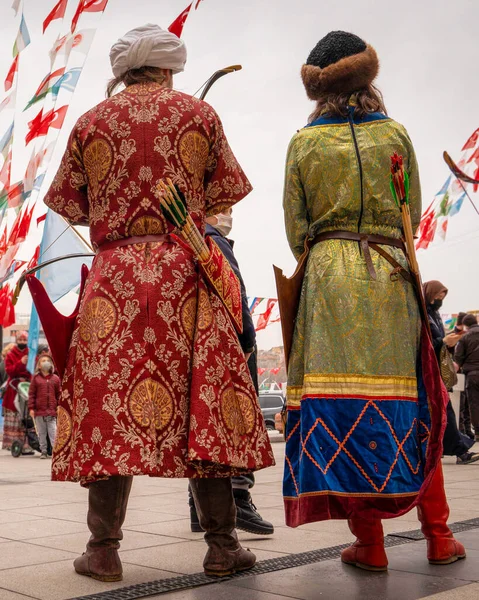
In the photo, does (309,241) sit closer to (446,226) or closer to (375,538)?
(375,538)

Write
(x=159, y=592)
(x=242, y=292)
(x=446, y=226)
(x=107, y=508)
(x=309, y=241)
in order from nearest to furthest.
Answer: (x=159, y=592) < (x=107, y=508) < (x=309, y=241) < (x=242, y=292) < (x=446, y=226)

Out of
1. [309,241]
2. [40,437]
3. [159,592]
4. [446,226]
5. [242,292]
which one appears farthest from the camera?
[446,226]

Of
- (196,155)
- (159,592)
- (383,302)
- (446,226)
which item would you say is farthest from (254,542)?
(446,226)

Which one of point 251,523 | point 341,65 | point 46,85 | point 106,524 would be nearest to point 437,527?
point 251,523

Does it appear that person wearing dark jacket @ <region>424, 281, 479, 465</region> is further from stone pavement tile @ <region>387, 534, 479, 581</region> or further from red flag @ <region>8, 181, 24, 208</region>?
red flag @ <region>8, 181, 24, 208</region>

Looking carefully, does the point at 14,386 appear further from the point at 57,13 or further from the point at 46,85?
the point at 57,13

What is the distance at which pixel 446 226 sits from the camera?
14148mm

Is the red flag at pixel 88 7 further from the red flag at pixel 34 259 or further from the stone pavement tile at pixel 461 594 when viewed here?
the stone pavement tile at pixel 461 594

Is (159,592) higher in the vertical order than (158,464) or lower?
lower

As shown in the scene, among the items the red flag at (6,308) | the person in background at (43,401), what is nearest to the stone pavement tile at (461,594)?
the person in background at (43,401)

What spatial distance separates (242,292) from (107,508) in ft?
3.52

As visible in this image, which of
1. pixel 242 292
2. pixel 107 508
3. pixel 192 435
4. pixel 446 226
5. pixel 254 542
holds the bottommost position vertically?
pixel 254 542

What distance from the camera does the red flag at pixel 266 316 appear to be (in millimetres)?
19852

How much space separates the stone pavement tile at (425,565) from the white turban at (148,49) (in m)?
2.05
